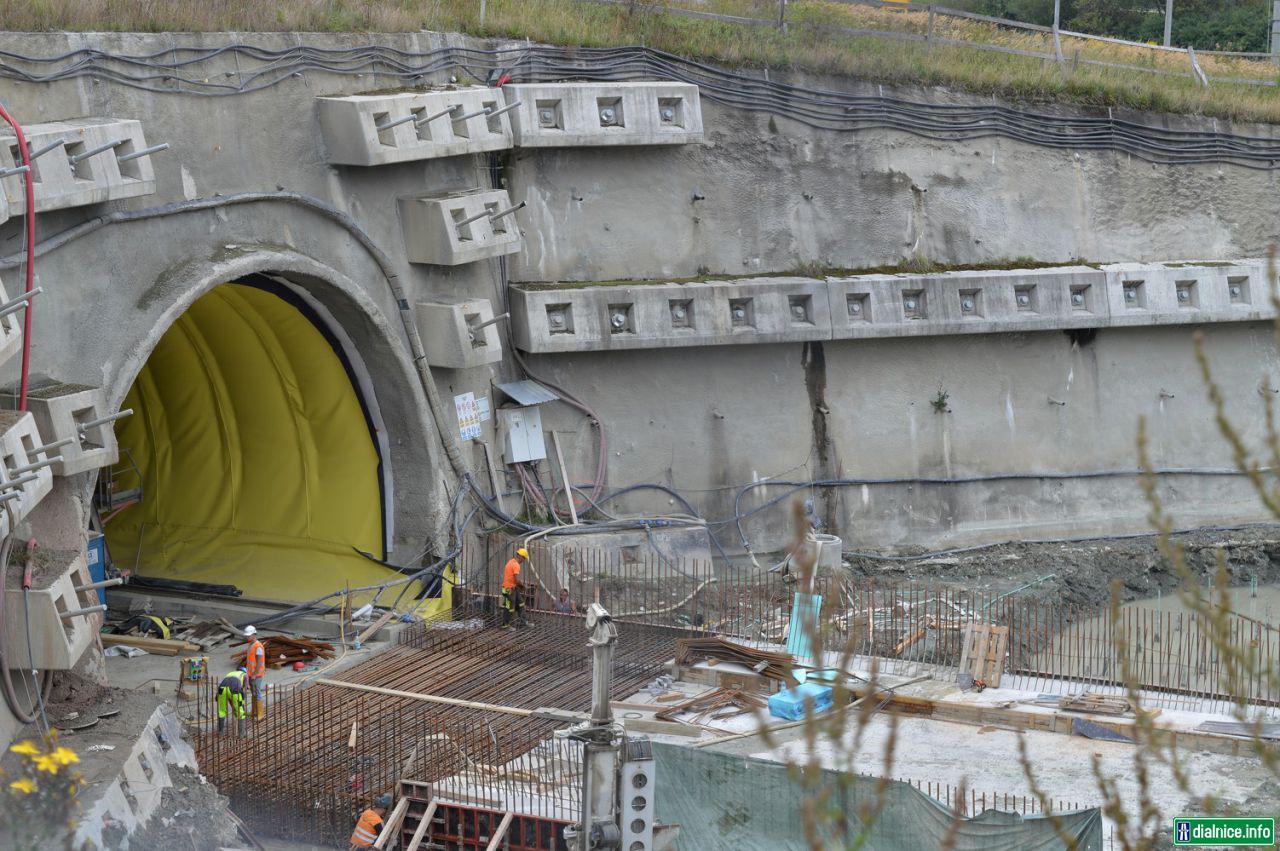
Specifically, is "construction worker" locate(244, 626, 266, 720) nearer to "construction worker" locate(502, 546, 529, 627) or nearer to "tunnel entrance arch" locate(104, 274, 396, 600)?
"construction worker" locate(502, 546, 529, 627)

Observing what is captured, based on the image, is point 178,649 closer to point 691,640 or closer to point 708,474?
point 691,640

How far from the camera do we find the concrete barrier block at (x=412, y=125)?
1788 cm

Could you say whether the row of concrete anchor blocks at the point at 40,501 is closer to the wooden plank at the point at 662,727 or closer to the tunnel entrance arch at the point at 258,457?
the tunnel entrance arch at the point at 258,457

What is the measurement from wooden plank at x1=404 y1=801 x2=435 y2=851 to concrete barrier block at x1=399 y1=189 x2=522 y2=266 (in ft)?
25.6

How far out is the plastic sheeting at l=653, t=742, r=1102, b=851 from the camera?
38.4 feet

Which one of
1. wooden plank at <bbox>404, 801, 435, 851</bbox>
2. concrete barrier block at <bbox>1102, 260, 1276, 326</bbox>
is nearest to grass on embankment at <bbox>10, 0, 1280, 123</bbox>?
concrete barrier block at <bbox>1102, 260, 1276, 326</bbox>

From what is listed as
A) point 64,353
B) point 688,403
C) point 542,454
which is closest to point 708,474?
point 688,403

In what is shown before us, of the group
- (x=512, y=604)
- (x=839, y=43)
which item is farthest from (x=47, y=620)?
(x=839, y=43)

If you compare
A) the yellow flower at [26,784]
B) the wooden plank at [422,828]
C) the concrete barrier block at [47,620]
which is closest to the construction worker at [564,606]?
the wooden plank at [422,828]

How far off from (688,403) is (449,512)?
12.2 feet

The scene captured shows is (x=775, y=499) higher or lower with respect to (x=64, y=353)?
lower

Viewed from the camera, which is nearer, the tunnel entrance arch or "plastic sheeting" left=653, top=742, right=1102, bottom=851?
"plastic sheeting" left=653, top=742, right=1102, bottom=851

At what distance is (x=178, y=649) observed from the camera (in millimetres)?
18281

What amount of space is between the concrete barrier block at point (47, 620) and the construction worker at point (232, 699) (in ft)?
6.48
